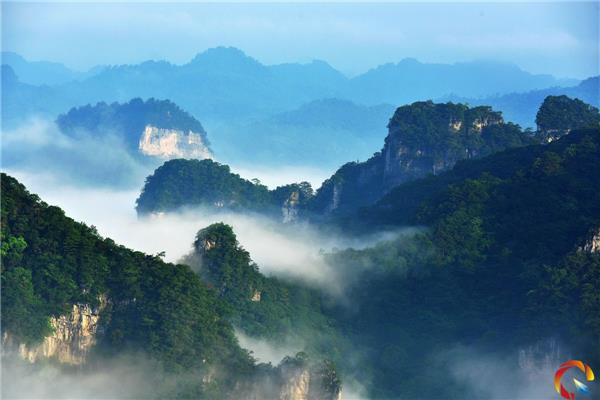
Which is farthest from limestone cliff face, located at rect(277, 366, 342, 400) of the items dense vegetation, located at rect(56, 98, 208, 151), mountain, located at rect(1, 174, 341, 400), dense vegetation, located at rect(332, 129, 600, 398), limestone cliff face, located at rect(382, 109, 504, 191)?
dense vegetation, located at rect(56, 98, 208, 151)

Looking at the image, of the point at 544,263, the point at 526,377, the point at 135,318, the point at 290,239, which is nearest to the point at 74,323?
the point at 135,318

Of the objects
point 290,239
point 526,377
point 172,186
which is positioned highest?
point 172,186

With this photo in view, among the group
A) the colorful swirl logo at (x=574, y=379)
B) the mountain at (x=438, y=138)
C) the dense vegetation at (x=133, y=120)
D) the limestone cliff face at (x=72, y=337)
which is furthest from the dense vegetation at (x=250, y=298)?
the dense vegetation at (x=133, y=120)

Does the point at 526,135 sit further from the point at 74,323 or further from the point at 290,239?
the point at 74,323

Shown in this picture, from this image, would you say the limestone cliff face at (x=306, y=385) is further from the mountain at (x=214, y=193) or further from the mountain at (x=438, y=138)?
the mountain at (x=214, y=193)

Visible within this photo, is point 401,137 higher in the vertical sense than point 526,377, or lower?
higher

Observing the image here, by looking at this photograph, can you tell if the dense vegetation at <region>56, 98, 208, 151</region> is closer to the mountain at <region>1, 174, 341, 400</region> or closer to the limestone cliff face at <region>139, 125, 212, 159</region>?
the limestone cliff face at <region>139, 125, 212, 159</region>

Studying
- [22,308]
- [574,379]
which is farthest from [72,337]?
[574,379]

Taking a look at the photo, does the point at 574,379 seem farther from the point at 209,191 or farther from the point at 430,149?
the point at 209,191
